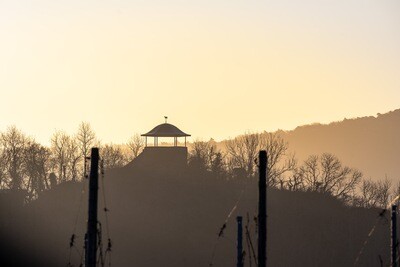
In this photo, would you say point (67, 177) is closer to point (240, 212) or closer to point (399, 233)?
point (240, 212)

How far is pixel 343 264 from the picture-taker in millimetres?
116000

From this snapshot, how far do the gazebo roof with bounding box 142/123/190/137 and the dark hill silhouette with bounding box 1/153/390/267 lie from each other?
606 centimetres

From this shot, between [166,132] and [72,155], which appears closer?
[166,132]

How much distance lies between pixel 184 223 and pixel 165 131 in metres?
16.4

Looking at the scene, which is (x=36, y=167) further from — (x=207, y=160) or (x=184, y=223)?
(x=184, y=223)

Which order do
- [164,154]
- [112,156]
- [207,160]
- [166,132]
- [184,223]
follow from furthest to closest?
1. [112,156]
2. [207,160]
3. [184,223]
4. [164,154]
5. [166,132]

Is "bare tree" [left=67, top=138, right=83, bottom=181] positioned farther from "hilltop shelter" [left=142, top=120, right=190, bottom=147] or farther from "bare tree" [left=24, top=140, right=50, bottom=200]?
"hilltop shelter" [left=142, top=120, right=190, bottom=147]

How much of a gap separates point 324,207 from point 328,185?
38.8 m

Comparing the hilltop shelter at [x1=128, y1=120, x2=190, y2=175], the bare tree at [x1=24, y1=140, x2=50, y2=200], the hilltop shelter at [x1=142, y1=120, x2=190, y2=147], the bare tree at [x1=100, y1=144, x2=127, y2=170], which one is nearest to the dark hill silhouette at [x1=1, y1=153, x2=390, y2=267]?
the hilltop shelter at [x1=128, y1=120, x2=190, y2=175]

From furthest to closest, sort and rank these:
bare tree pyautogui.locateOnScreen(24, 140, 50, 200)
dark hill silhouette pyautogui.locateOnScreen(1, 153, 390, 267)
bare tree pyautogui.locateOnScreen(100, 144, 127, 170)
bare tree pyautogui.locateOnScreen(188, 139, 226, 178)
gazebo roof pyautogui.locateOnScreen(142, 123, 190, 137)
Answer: bare tree pyautogui.locateOnScreen(100, 144, 127, 170) → bare tree pyautogui.locateOnScreen(24, 140, 50, 200) → bare tree pyautogui.locateOnScreen(188, 139, 226, 178) → dark hill silhouette pyautogui.locateOnScreen(1, 153, 390, 267) → gazebo roof pyautogui.locateOnScreen(142, 123, 190, 137)

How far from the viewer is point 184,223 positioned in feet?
409

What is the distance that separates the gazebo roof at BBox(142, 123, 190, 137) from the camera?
11094 cm

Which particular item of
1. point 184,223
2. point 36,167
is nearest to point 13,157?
point 36,167

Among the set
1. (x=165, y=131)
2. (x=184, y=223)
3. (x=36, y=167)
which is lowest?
(x=184, y=223)
